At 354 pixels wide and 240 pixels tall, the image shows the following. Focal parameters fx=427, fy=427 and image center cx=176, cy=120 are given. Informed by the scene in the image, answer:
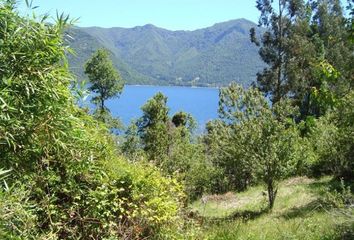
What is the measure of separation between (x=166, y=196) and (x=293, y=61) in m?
30.5

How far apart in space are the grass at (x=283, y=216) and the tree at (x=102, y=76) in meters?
21.9

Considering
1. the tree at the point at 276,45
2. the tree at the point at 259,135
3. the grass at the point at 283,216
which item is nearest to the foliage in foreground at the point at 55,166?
the grass at the point at 283,216

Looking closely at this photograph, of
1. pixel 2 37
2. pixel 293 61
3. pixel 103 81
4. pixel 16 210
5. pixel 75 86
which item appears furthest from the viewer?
pixel 103 81

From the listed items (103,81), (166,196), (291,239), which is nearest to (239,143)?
(291,239)

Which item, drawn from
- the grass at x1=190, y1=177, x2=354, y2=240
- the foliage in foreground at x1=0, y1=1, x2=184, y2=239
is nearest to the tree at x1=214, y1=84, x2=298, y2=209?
the grass at x1=190, y1=177, x2=354, y2=240

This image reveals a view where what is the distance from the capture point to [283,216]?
539 inches

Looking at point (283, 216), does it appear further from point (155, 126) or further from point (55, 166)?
point (155, 126)

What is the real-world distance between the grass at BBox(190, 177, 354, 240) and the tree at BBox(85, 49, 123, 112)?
71.9 ft

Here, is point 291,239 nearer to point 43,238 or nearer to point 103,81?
point 43,238

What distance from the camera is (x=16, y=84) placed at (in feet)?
14.3

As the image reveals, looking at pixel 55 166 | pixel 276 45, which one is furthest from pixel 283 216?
pixel 276 45

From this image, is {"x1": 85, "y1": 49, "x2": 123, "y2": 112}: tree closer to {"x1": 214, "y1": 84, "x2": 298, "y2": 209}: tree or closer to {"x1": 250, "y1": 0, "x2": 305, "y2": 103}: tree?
{"x1": 250, "y1": 0, "x2": 305, "y2": 103}: tree

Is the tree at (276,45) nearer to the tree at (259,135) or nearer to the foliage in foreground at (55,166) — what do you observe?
the tree at (259,135)

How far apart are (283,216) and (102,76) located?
31.3 meters
